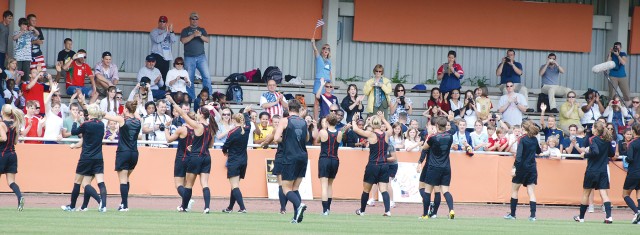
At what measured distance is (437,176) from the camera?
21.0 m

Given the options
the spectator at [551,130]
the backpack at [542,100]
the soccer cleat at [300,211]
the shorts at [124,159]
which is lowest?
the soccer cleat at [300,211]

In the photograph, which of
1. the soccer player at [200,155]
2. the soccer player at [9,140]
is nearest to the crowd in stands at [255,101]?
the soccer player at [200,155]

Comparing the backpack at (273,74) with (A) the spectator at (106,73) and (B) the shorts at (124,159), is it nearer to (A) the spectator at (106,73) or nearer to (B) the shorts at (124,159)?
(A) the spectator at (106,73)

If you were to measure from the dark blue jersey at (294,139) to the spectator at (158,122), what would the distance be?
617 centimetres

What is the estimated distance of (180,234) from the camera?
581 inches

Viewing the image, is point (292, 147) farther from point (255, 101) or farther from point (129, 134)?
point (255, 101)

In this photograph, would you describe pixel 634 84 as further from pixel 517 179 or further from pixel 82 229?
pixel 82 229

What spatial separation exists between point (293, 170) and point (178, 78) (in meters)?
9.10

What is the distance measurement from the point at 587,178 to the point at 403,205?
4.85 m

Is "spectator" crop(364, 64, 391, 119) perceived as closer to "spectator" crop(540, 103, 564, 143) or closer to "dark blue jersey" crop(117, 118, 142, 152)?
"spectator" crop(540, 103, 564, 143)

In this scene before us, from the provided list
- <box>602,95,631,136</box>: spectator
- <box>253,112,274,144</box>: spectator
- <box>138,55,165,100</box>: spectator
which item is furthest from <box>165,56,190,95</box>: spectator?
<box>602,95,631,136</box>: spectator

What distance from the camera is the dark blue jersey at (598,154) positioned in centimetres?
2166

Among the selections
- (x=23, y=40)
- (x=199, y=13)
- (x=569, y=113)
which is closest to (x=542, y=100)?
(x=569, y=113)

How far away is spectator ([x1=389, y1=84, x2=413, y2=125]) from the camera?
2872 centimetres
